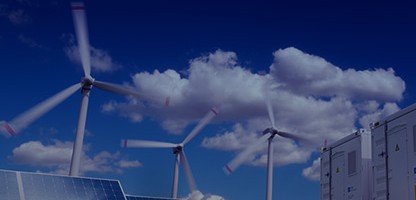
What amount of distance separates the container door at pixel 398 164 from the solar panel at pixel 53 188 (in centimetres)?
1431

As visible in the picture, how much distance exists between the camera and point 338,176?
77.9 feet

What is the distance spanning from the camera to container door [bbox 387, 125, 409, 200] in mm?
18391

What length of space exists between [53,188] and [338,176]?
1363 cm

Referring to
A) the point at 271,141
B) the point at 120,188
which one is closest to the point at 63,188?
the point at 120,188

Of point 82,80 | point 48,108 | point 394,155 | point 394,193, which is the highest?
point 82,80

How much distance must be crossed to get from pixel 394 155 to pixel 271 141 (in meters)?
24.7

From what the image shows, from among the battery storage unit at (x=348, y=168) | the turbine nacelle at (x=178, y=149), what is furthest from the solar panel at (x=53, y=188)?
the turbine nacelle at (x=178, y=149)

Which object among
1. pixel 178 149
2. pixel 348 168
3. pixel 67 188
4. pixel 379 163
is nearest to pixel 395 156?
pixel 379 163

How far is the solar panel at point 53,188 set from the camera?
25.7 meters

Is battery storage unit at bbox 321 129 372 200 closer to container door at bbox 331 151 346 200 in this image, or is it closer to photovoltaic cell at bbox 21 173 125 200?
container door at bbox 331 151 346 200

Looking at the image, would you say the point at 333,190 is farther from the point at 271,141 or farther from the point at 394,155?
the point at 271,141

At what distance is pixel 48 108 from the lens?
34.8 m

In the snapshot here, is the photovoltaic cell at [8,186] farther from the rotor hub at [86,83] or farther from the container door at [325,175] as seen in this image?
the container door at [325,175]

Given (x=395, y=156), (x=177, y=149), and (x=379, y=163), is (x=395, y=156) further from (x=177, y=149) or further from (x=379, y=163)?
(x=177, y=149)
